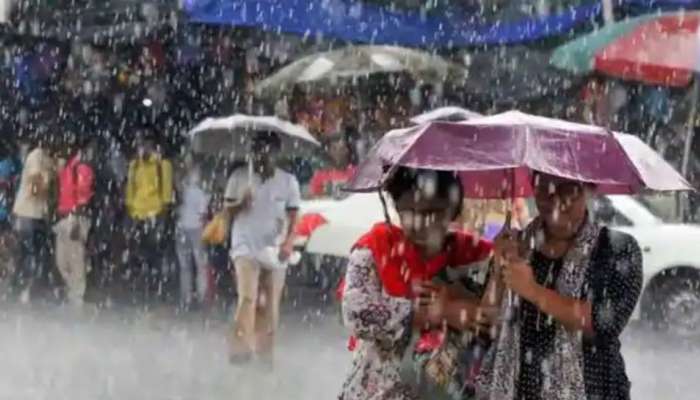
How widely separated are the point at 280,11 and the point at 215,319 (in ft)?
15.8

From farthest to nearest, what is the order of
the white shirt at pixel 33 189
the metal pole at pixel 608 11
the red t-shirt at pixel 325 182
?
1. the metal pole at pixel 608 11
2. the white shirt at pixel 33 189
3. the red t-shirt at pixel 325 182

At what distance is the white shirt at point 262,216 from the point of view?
10.4 m

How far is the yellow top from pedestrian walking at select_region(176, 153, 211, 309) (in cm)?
67

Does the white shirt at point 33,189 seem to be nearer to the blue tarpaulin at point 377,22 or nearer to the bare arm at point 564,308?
the blue tarpaulin at point 377,22

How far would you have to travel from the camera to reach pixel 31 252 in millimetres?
16984

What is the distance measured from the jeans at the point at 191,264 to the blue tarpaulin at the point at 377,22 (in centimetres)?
305

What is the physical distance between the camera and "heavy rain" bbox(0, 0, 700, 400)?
437cm

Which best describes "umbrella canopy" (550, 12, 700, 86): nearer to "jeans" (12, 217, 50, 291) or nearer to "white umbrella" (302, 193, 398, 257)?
"white umbrella" (302, 193, 398, 257)

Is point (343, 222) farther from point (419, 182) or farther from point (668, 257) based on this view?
point (419, 182)

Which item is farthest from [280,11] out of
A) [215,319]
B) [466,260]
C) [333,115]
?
[466,260]

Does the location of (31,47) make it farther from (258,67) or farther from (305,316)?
(305,316)

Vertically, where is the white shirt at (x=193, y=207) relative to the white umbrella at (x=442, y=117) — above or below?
below

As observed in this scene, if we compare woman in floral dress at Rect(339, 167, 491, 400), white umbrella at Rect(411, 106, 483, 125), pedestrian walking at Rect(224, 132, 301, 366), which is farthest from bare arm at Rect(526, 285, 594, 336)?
pedestrian walking at Rect(224, 132, 301, 366)

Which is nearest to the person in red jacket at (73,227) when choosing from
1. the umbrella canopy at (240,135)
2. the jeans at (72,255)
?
the jeans at (72,255)
